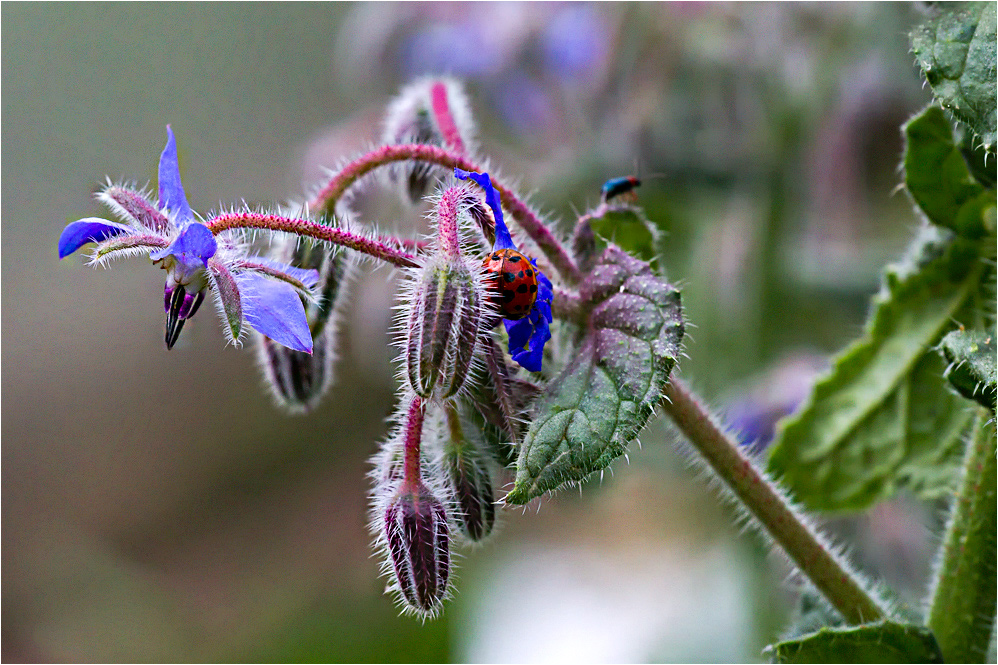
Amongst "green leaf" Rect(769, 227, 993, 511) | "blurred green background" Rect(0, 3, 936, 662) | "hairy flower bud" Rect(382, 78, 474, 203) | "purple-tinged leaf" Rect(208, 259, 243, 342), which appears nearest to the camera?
"purple-tinged leaf" Rect(208, 259, 243, 342)

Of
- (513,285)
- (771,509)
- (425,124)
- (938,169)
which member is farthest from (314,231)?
(938,169)

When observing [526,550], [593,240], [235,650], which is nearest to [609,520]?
[526,550]

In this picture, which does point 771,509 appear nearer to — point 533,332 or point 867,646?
point 867,646

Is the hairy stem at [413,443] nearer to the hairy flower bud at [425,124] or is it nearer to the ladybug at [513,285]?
the ladybug at [513,285]

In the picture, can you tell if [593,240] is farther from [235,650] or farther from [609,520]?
[235,650]

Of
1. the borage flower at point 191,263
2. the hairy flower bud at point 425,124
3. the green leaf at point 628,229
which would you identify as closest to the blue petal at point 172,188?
the borage flower at point 191,263

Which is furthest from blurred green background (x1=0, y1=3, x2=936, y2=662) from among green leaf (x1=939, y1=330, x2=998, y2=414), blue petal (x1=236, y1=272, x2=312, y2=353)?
green leaf (x1=939, y1=330, x2=998, y2=414)

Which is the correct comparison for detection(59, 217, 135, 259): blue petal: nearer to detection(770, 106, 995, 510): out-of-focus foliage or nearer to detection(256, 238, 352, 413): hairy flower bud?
detection(256, 238, 352, 413): hairy flower bud
